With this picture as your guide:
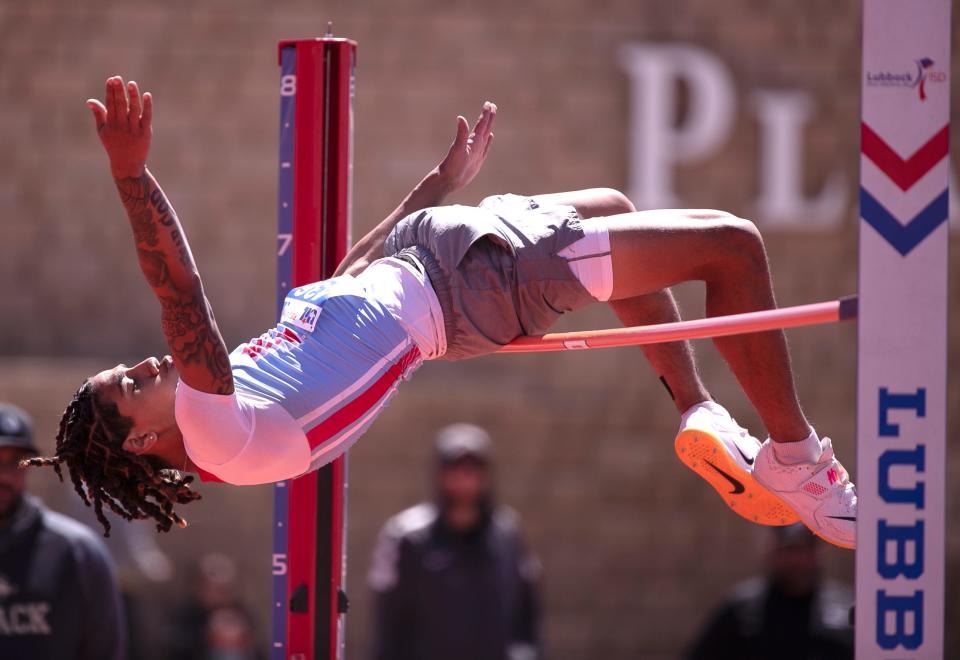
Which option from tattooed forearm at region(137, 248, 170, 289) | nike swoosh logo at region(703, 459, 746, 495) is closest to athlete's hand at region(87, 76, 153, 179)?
tattooed forearm at region(137, 248, 170, 289)

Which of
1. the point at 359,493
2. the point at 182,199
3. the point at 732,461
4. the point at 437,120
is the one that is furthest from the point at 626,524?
the point at 732,461

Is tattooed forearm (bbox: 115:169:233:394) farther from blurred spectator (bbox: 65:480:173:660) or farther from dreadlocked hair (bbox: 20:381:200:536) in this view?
blurred spectator (bbox: 65:480:173:660)

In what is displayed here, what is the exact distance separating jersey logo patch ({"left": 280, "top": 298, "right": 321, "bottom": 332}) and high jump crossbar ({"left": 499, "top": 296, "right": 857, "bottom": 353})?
57cm

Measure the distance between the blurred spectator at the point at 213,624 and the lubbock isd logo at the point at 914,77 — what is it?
17.7 feet

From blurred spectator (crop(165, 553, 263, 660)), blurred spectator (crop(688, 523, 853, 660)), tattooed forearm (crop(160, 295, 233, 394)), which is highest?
tattooed forearm (crop(160, 295, 233, 394))

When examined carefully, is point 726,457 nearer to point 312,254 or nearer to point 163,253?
point 312,254

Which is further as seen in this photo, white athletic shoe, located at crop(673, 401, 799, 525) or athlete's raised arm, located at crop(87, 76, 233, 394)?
white athletic shoe, located at crop(673, 401, 799, 525)

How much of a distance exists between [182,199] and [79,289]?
81 cm

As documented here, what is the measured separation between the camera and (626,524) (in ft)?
29.2

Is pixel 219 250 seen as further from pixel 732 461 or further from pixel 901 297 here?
pixel 901 297

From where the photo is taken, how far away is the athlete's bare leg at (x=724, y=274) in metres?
3.75

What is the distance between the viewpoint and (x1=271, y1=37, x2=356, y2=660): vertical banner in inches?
166

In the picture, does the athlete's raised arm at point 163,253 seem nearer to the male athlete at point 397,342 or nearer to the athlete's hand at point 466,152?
the male athlete at point 397,342

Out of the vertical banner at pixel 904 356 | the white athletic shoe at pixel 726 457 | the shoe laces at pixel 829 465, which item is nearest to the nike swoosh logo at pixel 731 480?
the white athletic shoe at pixel 726 457
